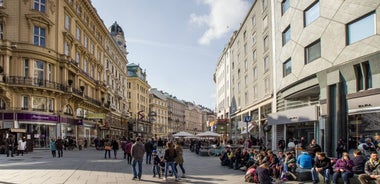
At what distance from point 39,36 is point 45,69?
364 centimetres

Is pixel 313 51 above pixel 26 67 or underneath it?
underneath

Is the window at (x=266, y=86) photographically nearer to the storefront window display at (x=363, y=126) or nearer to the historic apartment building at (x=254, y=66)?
the historic apartment building at (x=254, y=66)

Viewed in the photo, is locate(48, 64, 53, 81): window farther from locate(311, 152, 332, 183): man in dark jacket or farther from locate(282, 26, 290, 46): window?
locate(311, 152, 332, 183): man in dark jacket

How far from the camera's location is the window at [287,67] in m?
29.4

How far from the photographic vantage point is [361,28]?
64.7 feet

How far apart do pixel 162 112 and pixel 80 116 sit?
8314cm

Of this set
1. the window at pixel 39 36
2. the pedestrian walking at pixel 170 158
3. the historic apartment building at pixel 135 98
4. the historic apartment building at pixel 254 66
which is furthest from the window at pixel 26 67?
the historic apartment building at pixel 135 98

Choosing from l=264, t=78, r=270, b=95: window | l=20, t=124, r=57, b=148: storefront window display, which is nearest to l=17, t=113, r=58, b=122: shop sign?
l=20, t=124, r=57, b=148: storefront window display

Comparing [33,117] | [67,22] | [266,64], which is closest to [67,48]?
[67,22]

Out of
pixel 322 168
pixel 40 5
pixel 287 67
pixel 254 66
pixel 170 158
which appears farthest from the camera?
pixel 254 66

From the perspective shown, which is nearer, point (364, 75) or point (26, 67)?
point (364, 75)

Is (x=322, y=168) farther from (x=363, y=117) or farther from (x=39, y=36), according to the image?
(x=39, y=36)

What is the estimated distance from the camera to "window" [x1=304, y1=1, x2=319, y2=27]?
24392 mm

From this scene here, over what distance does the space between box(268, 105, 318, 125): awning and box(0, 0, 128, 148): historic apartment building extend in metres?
22.6
